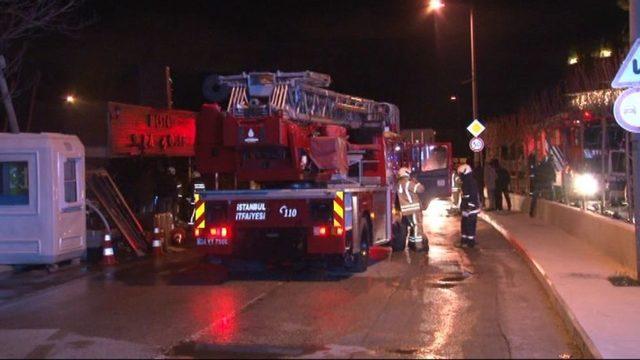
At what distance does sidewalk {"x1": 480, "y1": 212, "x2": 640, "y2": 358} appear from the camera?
326 inches

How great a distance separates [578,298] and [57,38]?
20.4 m

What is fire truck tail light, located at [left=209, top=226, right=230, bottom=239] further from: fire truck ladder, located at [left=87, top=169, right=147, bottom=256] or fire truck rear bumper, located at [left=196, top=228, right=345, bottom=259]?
fire truck ladder, located at [left=87, top=169, right=147, bottom=256]

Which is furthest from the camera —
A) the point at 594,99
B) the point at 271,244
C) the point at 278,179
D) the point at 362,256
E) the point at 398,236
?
the point at 594,99

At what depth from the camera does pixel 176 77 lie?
1783 inches

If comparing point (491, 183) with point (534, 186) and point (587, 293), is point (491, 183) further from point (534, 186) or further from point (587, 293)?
point (587, 293)

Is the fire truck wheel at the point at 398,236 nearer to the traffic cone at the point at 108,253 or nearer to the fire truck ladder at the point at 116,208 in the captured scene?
the fire truck ladder at the point at 116,208

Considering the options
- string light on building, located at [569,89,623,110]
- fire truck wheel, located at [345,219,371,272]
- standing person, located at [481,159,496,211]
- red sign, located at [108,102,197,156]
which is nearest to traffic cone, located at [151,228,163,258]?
red sign, located at [108,102,197,156]

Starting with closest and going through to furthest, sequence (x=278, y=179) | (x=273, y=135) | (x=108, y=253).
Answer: (x=273, y=135)
(x=278, y=179)
(x=108, y=253)

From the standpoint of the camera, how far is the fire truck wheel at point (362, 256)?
47.2 feet

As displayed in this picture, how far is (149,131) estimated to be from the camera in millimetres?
20656

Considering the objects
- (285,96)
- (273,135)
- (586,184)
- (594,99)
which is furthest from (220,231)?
(594,99)

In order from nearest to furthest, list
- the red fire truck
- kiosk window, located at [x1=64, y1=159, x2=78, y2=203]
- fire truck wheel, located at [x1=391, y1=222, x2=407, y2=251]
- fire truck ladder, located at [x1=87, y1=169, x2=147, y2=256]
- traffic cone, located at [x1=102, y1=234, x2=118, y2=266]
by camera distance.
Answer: the red fire truck < kiosk window, located at [x1=64, y1=159, x2=78, y2=203] < traffic cone, located at [x1=102, y1=234, x2=118, y2=266] < fire truck ladder, located at [x1=87, y1=169, x2=147, y2=256] < fire truck wheel, located at [x1=391, y1=222, x2=407, y2=251]

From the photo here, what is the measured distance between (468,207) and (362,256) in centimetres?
397

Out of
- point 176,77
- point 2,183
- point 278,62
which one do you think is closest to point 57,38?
point 278,62
